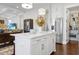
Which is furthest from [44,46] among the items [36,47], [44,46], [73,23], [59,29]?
[73,23]

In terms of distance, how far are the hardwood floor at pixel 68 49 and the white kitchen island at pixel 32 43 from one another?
3.3 inches

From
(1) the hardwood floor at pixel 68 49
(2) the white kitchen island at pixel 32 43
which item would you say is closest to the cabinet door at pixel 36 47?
(2) the white kitchen island at pixel 32 43

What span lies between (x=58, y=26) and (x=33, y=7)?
53cm

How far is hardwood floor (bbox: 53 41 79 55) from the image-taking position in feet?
5.92

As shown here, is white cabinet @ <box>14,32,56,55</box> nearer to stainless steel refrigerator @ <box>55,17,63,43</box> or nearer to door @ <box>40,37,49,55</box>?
door @ <box>40,37,49,55</box>

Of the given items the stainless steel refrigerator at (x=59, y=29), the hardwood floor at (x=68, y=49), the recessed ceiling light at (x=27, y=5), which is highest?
the recessed ceiling light at (x=27, y=5)

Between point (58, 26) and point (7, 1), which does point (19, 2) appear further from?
point (58, 26)

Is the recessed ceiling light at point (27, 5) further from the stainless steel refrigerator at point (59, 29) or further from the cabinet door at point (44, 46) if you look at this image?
the cabinet door at point (44, 46)

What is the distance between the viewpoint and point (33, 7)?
1757 millimetres

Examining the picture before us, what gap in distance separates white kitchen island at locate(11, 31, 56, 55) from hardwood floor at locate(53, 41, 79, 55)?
8 cm

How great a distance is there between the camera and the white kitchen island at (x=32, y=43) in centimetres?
177

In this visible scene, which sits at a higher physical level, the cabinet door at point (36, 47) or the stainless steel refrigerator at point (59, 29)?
the stainless steel refrigerator at point (59, 29)

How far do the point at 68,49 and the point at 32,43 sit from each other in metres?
0.62
